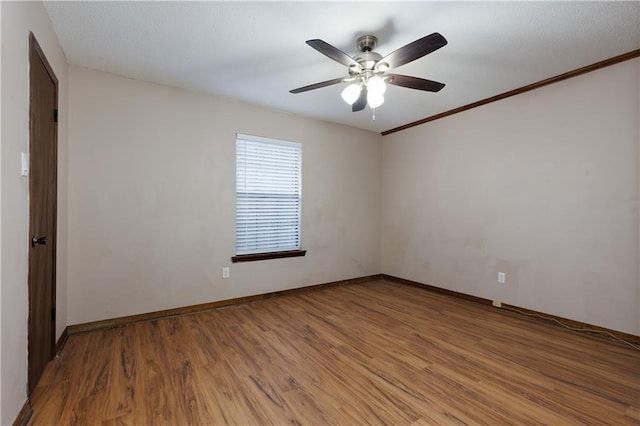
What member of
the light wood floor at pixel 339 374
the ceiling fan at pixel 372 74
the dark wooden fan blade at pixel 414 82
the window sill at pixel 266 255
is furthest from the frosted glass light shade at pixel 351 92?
the window sill at pixel 266 255

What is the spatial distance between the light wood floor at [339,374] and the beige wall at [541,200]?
1.60ft

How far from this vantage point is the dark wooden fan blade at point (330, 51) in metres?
1.78

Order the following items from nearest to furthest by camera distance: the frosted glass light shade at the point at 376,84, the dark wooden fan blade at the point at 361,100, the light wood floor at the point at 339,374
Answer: the light wood floor at the point at 339,374, the frosted glass light shade at the point at 376,84, the dark wooden fan blade at the point at 361,100

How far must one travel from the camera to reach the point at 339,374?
6.81ft

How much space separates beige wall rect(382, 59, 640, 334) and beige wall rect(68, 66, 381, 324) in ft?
5.94

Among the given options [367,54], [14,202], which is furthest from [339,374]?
[367,54]

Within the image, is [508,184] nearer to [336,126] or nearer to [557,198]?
[557,198]

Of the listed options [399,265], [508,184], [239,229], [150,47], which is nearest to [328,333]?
[239,229]

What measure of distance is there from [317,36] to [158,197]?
227 centimetres

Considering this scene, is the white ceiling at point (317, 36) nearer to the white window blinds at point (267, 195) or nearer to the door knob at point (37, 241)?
the white window blinds at point (267, 195)

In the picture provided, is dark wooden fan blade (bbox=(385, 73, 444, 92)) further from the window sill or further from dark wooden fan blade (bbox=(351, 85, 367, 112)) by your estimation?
the window sill

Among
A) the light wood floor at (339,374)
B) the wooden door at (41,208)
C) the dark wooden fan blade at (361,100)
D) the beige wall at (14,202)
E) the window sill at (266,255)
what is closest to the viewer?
the beige wall at (14,202)

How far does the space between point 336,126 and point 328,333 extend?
3.05 metres

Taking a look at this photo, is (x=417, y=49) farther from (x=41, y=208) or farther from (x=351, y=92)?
(x=41, y=208)
